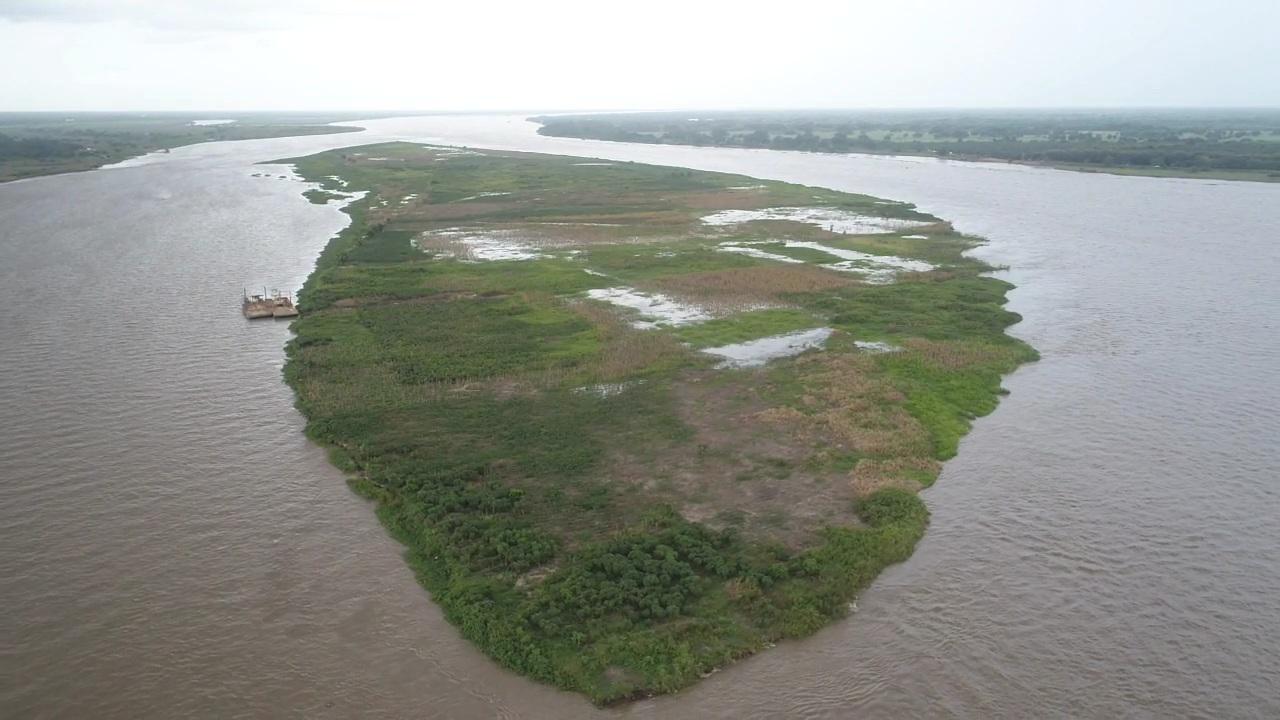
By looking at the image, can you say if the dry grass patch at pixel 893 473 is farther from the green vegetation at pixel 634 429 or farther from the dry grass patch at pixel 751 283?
the dry grass patch at pixel 751 283

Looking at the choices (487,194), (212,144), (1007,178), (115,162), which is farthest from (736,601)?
(212,144)

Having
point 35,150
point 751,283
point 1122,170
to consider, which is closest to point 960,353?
point 751,283

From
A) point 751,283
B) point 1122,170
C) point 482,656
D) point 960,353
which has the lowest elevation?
point 482,656

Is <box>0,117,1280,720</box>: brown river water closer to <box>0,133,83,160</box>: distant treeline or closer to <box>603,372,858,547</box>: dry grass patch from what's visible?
<box>603,372,858,547</box>: dry grass patch

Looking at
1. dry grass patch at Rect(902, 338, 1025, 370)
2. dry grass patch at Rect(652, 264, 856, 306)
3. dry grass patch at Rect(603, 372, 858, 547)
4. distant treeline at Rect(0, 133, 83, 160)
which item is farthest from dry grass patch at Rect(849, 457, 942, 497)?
distant treeline at Rect(0, 133, 83, 160)

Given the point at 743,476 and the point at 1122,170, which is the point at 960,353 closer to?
the point at 743,476

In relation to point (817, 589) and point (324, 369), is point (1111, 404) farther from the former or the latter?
point (324, 369)

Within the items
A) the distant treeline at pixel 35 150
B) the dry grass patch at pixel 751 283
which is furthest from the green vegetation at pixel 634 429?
the distant treeline at pixel 35 150
